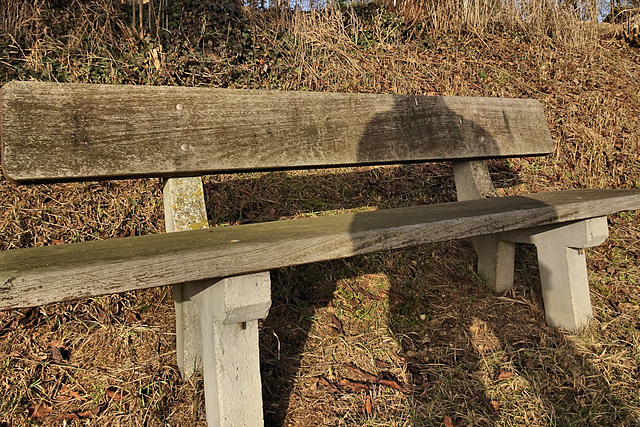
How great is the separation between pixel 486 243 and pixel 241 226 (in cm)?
161

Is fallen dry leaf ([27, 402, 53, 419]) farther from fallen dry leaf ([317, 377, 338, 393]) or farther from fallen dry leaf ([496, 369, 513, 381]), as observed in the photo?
fallen dry leaf ([496, 369, 513, 381])

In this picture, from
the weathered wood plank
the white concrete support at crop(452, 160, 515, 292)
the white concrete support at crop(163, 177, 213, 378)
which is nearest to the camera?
the weathered wood plank

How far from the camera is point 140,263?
3.77 ft

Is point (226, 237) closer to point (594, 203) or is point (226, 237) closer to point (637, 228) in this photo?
point (594, 203)

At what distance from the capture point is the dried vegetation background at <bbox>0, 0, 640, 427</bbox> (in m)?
1.99

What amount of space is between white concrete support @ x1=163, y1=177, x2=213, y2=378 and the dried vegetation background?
139mm

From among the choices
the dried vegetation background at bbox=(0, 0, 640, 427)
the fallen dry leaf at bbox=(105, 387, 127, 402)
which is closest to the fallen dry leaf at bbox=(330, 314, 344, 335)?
the dried vegetation background at bbox=(0, 0, 640, 427)

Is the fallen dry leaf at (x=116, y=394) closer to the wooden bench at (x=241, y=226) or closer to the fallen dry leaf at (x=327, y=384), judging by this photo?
the wooden bench at (x=241, y=226)

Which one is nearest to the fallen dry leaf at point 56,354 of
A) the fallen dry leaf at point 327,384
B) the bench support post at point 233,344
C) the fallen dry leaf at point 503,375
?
the bench support post at point 233,344

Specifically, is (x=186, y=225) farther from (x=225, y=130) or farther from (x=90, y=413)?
(x=90, y=413)

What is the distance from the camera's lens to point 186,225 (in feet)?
5.92

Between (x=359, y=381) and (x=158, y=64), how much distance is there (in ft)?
9.72

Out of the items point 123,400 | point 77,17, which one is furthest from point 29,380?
point 77,17

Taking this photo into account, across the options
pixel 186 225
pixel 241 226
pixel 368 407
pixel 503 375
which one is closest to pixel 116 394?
pixel 186 225
